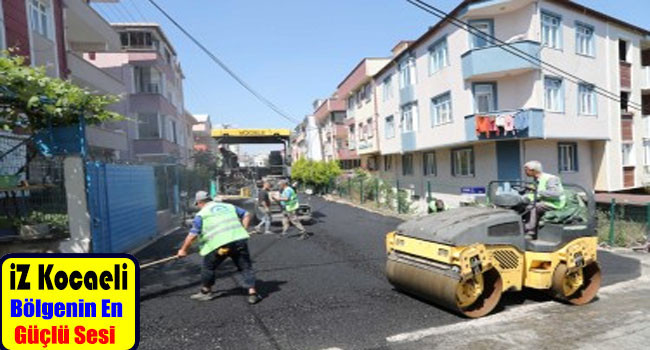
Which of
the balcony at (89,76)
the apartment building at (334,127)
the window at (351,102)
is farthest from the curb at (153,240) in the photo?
the apartment building at (334,127)

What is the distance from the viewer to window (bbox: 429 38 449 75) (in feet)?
61.9

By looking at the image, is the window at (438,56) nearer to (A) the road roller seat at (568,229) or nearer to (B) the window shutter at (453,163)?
(B) the window shutter at (453,163)

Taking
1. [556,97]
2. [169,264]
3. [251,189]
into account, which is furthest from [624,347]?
[556,97]

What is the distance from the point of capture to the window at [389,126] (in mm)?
25688

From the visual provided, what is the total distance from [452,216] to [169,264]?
17.9 ft

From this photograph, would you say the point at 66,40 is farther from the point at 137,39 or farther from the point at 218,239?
the point at 218,239

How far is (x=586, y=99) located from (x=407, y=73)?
8696 mm

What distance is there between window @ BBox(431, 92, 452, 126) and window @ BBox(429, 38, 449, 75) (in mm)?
1396

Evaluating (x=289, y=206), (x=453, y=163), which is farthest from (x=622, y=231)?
(x=453, y=163)

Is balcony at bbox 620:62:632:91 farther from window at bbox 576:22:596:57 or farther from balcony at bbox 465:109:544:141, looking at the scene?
balcony at bbox 465:109:544:141

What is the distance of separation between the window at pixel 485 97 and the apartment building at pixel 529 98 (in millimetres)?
43

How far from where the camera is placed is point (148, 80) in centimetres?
2616

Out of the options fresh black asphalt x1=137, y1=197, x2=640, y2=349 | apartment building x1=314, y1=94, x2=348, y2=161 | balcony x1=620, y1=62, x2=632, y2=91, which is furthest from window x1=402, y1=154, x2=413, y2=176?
fresh black asphalt x1=137, y1=197, x2=640, y2=349

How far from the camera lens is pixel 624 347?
13.2ft
